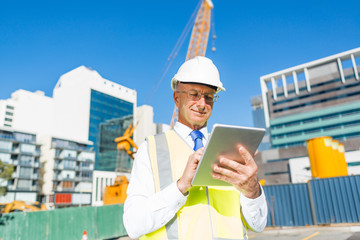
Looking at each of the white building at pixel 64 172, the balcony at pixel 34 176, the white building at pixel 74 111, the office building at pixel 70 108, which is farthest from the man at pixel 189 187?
the office building at pixel 70 108

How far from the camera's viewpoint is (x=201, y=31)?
137 feet

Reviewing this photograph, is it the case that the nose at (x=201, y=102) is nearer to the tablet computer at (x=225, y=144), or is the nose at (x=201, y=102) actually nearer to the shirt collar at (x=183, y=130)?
the shirt collar at (x=183, y=130)

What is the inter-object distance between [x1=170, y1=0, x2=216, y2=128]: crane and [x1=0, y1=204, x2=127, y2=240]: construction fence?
1128 inches

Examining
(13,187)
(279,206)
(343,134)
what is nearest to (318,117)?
(343,134)

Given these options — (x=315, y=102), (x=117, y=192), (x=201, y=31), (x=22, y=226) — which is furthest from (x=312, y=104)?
(x=22, y=226)

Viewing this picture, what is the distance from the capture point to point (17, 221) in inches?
492

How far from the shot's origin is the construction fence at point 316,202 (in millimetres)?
14914

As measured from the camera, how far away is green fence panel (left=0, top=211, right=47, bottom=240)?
12188 millimetres

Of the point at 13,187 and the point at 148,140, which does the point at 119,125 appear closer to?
the point at 13,187

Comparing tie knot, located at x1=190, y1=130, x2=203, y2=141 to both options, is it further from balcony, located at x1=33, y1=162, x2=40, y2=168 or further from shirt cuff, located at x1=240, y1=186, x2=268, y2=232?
balcony, located at x1=33, y1=162, x2=40, y2=168

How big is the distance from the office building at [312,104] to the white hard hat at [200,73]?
220 ft

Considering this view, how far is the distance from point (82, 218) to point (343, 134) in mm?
79125

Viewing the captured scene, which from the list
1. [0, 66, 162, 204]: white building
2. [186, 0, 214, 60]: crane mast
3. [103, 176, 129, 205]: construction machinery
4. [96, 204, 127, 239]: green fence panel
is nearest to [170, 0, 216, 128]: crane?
[186, 0, 214, 60]: crane mast

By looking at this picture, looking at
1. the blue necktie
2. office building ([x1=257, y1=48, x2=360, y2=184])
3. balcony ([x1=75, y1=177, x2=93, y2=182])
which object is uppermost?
office building ([x1=257, y1=48, x2=360, y2=184])
